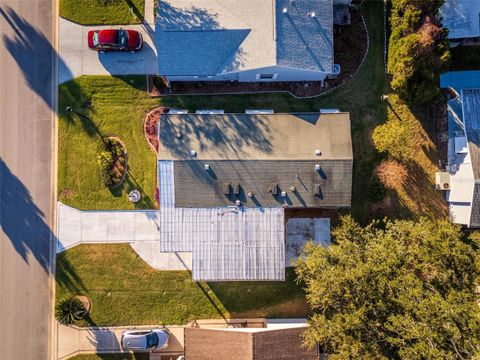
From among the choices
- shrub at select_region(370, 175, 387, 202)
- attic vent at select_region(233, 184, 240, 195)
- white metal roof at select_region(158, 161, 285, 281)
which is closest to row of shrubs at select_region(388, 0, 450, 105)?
shrub at select_region(370, 175, 387, 202)

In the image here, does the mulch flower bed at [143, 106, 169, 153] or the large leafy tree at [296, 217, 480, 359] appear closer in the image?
the large leafy tree at [296, 217, 480, 359]

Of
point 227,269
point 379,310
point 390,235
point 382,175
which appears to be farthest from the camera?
point 382,175

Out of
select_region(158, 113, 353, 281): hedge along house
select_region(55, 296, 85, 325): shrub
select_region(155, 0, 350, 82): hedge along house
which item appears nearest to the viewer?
select_region(155, 0, 350, 82): hedge along house

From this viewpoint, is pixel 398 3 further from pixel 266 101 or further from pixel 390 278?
pixel 390 278

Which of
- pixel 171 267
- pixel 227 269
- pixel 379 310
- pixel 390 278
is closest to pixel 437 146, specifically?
pixel 390 278

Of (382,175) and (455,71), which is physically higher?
(455,71)

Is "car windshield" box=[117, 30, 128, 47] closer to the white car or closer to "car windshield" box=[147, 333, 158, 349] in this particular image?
the white car

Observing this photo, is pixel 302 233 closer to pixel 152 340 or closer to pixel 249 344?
pixel 249 344
